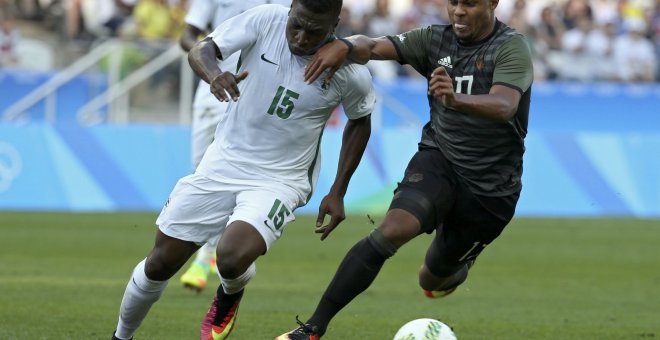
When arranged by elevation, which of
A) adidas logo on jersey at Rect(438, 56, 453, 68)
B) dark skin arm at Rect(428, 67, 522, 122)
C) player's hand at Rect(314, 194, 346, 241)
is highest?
dark skin arm at Rect(428, 67, 522, 122)

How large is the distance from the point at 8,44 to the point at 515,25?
9770mm

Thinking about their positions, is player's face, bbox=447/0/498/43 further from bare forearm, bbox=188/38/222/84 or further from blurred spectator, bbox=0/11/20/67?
blurred spectator, bbox=0/11/20/67

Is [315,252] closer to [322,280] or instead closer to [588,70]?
[322,280]

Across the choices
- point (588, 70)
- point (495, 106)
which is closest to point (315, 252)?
point (495, 106)

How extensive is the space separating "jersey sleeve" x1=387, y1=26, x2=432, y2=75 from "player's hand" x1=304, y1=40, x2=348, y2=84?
2.56 feet

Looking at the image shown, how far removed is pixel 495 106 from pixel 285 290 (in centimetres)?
487

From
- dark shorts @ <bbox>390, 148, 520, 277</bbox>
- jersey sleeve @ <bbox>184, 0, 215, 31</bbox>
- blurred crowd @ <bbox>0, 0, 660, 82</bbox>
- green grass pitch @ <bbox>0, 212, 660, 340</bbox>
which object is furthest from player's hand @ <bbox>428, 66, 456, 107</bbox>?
blurred crowd @ <bbox>0, 0, 660, 82</bbox>

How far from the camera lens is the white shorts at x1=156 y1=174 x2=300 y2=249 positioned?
7309 mm

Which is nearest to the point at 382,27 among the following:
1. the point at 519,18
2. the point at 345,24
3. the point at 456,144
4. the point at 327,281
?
the point at 345,24

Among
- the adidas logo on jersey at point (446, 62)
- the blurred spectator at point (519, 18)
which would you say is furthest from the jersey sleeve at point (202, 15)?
the blurred spectator at point (519, 18)

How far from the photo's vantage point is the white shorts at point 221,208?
7309 mm

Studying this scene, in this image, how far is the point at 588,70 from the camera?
85.5ft

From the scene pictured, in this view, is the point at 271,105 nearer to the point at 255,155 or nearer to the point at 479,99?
the point at 255,155

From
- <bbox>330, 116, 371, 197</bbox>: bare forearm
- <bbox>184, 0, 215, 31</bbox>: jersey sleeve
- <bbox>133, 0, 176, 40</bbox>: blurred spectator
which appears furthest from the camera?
<bbox>133, 0, 176, 40</bbox>: blurred spectator
